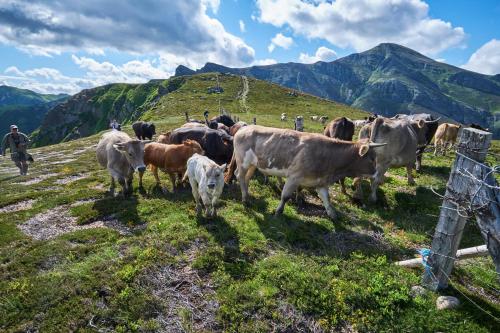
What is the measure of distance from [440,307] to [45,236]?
1167 cm

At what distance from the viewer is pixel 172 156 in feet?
49.1

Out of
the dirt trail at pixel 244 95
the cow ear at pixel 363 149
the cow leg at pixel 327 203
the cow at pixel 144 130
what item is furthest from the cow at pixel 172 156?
the dirt trail at pixel 244 95

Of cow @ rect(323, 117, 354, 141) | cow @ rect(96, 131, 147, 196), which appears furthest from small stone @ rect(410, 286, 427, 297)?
cow @ rect(323, 117, 354, 141)

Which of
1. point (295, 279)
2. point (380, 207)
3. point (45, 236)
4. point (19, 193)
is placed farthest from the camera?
point (19, 193)

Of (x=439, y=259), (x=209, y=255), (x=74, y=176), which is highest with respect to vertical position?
(x=439, y=259)

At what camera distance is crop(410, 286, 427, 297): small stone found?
7.58 metres

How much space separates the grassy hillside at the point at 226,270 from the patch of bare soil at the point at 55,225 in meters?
0.06

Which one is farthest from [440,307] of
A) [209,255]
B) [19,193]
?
[19,193]

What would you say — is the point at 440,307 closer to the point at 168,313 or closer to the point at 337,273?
the point at 337,273

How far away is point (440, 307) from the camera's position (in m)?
7.22

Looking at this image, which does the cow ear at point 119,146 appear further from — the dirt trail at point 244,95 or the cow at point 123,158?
the dirt trail at point 244,95

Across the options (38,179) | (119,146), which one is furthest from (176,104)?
(119,146)

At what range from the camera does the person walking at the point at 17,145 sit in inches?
821

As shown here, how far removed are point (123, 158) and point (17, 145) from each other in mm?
11378
